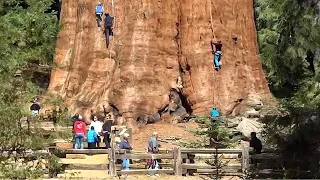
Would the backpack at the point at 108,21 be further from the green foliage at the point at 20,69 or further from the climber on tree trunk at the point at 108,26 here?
the green foliage at the point at 20,69

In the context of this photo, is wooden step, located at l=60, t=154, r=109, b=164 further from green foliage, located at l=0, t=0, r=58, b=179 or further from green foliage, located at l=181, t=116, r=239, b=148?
green foliage, located at l=0, t=0, r=58, b=179

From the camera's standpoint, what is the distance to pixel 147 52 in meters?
20.8

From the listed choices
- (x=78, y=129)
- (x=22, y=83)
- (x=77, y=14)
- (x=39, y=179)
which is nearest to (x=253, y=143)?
(x=78, y=129)

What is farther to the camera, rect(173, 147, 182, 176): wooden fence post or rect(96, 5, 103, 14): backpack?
rect(96, 5, 103, 14): backpack

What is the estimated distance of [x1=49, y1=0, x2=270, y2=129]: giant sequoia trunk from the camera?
67.3 ft

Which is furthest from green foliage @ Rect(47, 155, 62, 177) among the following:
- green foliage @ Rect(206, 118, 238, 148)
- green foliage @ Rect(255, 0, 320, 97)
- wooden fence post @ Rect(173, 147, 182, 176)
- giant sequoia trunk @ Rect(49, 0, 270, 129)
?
giant sequoia trunk @ Rect(49, 0, 270, 129)

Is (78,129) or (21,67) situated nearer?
(21,67)

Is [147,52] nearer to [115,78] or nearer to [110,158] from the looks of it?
[115,78]

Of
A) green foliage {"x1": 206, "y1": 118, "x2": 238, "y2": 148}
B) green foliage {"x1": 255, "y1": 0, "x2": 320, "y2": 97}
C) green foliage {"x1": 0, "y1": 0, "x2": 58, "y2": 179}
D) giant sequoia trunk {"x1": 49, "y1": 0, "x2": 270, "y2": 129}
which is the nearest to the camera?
green foliage {"x1": 0, "y1": 0, "x2": 58, "y2": 179}

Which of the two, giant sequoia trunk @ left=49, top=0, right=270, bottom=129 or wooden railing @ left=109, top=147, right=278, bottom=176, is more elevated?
giant sequoia trunk @ left=49, top=0, right=270, bottom=129

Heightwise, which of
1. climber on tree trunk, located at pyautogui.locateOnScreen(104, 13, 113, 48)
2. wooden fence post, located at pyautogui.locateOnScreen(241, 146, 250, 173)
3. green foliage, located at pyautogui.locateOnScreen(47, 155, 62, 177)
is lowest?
green foliage, located at pyautogui.locateOnScreen(47, 155, 62, 177)

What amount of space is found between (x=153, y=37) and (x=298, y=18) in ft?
25.1

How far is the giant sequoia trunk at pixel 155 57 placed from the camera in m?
20.5

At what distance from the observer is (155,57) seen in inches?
827
